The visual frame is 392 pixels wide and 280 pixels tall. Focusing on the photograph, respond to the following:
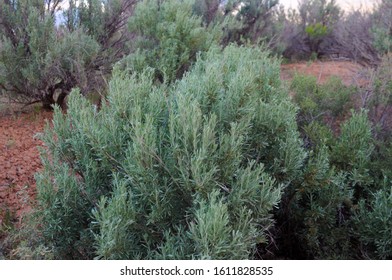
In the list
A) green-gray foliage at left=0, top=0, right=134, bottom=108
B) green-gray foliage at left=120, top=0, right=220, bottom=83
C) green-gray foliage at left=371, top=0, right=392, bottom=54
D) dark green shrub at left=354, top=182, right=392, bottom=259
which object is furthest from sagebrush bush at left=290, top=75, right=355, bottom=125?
green-gray foliage at left=371, top=0, right=392, bottom=54

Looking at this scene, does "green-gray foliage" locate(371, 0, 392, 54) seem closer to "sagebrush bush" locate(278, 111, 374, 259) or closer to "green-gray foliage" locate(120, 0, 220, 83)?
"green-gray foliage" locate(120, 0, 220, 83)

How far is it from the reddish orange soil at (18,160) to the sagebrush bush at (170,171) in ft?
2.14

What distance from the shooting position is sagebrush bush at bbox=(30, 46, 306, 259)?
2664mm

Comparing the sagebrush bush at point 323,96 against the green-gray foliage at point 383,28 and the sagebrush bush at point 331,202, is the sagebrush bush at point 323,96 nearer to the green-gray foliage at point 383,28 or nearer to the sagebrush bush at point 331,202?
the sagebrush bush at point 331,202

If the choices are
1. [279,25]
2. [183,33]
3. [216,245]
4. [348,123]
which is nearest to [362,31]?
[279,25]

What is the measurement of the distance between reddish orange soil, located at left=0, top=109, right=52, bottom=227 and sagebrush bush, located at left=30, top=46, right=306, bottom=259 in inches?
25.6

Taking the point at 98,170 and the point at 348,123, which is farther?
the point at 348,123

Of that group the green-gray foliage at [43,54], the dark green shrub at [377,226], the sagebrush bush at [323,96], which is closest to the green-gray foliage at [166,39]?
the green-gray foliage at [43,54]

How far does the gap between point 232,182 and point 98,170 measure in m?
1.02

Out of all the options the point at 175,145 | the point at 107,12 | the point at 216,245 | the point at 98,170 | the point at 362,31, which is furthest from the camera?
the point at 362,31

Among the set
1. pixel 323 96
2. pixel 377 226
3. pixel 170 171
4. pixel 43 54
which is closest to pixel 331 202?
pixel 377 226

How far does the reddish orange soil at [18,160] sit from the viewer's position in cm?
427

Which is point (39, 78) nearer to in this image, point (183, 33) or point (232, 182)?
point (183, 33)

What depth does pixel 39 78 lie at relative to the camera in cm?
639
